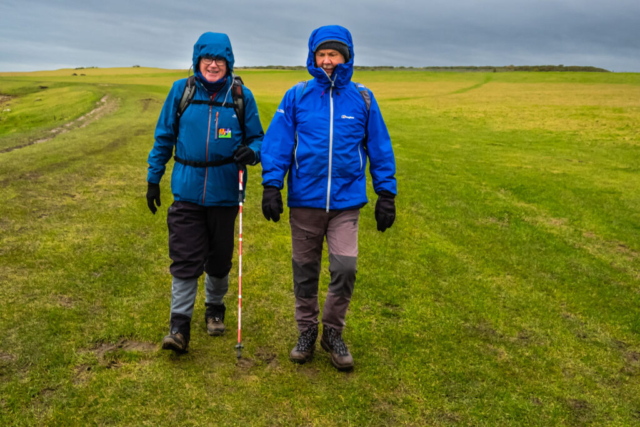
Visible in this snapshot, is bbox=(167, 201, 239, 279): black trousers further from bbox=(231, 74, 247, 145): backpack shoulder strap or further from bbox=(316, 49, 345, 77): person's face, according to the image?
bbox=(316, 49, 345, 77): person's face

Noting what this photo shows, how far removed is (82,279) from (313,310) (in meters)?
3.35

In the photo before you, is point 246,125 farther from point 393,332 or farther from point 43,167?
point 43,167

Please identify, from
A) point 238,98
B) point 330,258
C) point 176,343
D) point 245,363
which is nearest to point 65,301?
point 176,343

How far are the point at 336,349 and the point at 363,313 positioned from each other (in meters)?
1.24

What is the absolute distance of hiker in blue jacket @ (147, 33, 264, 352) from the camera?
15.4ft

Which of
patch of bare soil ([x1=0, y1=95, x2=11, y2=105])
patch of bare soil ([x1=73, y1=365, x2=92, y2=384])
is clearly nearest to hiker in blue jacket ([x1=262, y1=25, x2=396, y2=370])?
patch of bare soil ([x1=73, y1=365, x2=92, y2=384])

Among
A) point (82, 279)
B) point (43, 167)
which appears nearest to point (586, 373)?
point (82, 279)

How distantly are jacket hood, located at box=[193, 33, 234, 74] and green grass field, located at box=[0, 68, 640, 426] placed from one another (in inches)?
112

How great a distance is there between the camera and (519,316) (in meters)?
6.04

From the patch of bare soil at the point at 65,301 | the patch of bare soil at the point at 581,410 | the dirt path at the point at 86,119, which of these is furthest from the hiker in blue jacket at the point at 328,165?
the dirt path at the point at 86,119

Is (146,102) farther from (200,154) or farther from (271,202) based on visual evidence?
(271,202)

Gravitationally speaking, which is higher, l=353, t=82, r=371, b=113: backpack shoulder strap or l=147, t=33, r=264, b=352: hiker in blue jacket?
l=353, t=82, r=371, b=113: backpack shoulder strap

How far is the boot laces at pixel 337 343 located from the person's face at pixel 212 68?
2.70m

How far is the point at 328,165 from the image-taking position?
4.51m
